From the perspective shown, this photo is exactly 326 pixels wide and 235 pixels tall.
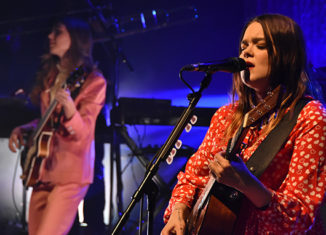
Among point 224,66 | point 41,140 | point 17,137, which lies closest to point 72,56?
point 41,140

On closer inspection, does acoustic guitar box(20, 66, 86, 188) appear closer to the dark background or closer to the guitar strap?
the dark background

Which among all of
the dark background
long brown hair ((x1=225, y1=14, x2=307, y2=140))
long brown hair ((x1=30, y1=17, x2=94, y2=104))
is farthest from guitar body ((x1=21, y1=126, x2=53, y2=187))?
long brown hair ((x1=225, y1=14, x2=307, y2=140))

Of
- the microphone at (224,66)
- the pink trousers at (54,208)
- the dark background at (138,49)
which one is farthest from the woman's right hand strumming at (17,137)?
the microphone at (224,66)

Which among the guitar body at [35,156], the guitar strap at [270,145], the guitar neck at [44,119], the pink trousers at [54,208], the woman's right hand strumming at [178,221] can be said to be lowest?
the pink trousers at [54,208]

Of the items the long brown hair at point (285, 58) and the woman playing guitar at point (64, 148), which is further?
the woman playing guitar at point (64, 148)

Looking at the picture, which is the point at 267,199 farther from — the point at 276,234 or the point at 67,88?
the point at 67,88

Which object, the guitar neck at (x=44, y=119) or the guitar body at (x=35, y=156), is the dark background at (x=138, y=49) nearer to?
the guitar neck at (x=44, y=119)

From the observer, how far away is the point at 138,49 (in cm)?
454

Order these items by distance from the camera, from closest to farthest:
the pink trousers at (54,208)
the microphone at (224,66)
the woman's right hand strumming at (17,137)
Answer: the microphone at (224,66) < the pink trousers at (54,208) < the woman's right hand strumming at (17,137)

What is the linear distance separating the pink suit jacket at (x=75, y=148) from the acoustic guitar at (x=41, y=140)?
A: 0.22 ft

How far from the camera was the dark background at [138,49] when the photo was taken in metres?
4.32

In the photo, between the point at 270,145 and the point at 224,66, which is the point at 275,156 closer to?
the point at 270,145

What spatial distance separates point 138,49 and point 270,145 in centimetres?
333

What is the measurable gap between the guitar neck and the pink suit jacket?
7.7 inches
